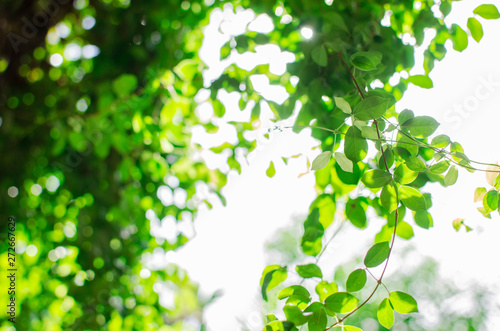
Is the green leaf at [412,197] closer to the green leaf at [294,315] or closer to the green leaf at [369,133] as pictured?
the green leaf at [369,133]

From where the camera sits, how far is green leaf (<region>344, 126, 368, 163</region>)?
46 cm

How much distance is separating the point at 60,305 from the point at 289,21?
1681 mm

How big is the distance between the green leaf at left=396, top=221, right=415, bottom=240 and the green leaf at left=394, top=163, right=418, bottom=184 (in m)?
0.21

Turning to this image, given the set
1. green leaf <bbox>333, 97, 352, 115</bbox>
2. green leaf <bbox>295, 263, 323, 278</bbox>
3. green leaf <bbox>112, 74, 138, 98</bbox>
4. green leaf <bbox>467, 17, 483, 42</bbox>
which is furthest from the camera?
green leaf <bbox>112, 74, 138, 98</bbox>

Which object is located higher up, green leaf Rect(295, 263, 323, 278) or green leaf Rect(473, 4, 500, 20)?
green leaf Rect(473, 4, 500, 20)

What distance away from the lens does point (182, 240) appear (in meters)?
1.47

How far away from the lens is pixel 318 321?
0.46m

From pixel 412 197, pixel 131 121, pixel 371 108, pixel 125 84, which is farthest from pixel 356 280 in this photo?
pixel 131 121

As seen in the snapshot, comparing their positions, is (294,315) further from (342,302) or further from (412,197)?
(412,197)

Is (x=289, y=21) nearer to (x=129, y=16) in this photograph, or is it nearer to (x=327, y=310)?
(x=129, y=16)

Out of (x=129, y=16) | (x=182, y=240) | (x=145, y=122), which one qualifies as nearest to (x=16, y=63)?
(x=129, y=16)

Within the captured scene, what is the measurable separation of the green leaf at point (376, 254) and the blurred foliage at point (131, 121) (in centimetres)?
15

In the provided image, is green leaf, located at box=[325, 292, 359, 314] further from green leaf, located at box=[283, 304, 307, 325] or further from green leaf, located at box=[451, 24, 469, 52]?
green leaf, located at box=[451, 24, 469, 52]

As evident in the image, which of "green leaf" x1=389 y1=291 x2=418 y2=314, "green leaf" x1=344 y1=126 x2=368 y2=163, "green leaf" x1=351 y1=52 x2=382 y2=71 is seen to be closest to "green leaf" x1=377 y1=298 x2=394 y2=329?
"green leaf" x1=389 y1=291 x2=418 y2=314
